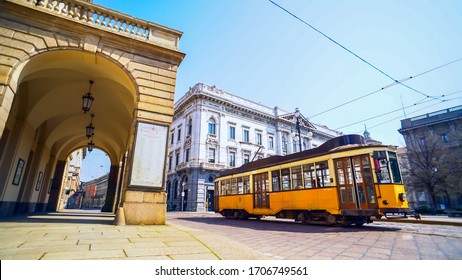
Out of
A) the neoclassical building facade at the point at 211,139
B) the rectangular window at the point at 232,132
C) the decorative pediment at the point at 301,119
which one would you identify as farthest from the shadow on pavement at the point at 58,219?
the decorative pediment at the point at 301,119

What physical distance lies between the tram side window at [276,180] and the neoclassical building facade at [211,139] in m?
14.6

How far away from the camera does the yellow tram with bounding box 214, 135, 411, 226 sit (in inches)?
296

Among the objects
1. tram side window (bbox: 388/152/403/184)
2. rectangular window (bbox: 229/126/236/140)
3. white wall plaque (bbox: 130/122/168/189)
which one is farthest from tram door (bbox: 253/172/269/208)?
rectangular window (bbox: 229/126/236/140)

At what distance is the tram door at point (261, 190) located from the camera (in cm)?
1100

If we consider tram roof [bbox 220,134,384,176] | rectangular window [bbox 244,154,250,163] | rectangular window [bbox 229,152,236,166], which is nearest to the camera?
tram roof [bbox 220,134,384,176]

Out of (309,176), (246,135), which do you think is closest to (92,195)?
(246,135)

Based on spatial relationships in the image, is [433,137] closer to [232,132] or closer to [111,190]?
[232,132]

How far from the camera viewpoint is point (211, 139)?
27094 mm

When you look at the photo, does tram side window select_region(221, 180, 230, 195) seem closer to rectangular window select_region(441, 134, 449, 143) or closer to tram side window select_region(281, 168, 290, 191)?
tram side window select_region(281, 168, 290, 191)

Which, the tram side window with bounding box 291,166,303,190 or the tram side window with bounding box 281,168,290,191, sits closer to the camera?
the tram side window with bounding box 291,166,303,190

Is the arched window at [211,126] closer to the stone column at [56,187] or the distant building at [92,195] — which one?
the stone column at [56,187]

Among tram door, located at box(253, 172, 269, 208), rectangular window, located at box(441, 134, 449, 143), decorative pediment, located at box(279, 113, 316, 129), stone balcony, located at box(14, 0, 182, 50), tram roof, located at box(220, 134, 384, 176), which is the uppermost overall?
decorative pediment, located at box(279, 113, 316, 129)

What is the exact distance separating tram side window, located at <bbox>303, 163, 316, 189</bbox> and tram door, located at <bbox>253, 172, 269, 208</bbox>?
226 cm
